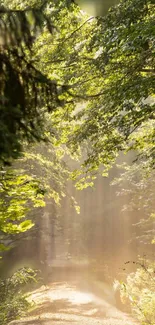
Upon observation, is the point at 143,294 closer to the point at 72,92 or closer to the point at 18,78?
the point at 72,92

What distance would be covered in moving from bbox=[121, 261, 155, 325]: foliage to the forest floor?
2.52 feet

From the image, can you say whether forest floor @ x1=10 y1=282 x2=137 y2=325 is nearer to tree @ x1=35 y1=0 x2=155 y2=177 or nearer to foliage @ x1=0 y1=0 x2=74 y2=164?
tree @ x1=35 y1=0 x2=155 y2=177

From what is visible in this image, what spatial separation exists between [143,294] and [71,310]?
370 cm

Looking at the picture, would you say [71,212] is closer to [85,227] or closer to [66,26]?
[85,227]

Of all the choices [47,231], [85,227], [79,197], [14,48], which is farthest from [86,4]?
[79,197]

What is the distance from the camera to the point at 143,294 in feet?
37.6

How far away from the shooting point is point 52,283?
2070 cm

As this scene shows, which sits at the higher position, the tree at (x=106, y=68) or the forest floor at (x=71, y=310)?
the tree at (x=106, y=68)

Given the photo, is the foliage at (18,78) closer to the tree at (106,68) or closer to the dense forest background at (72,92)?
the dense forest background at (72,92)

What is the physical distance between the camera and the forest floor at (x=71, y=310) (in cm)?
1066

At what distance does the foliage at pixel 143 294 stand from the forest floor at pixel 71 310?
0.77 m

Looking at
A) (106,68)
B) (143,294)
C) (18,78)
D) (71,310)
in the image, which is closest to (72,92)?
(106,68)

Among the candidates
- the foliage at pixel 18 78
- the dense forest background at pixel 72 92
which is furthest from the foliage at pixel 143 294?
the foliage at pixel 18 78

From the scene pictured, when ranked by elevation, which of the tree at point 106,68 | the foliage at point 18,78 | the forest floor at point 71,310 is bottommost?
the forest floor at point 71,310
